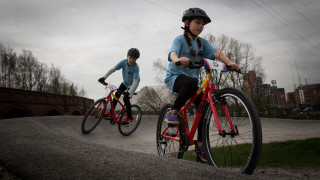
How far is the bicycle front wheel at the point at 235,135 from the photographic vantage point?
2084mm

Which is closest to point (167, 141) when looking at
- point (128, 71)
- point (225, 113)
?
point (225, 113)

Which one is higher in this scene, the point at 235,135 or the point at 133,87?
the point at 133,87

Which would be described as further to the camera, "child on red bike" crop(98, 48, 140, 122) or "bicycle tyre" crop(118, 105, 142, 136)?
"bicycle tyre" crop(118, 105, 142, 136)

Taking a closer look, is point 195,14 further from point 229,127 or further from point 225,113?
point 229,127

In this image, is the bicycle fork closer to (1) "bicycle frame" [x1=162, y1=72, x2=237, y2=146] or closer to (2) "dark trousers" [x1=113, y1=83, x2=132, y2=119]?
(1) "bicycle frame" [x1=162, y1=72, x2=237, y2=146]

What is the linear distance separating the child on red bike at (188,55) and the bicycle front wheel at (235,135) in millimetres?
418

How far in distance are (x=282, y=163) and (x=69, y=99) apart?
3954cm

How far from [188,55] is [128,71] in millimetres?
4112

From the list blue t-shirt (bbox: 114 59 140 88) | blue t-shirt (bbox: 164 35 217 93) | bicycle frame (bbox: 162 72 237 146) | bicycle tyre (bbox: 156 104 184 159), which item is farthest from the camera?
blue t-shirt (bbox: 114 59 140 88)

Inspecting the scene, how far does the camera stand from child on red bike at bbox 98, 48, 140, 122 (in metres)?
7.01

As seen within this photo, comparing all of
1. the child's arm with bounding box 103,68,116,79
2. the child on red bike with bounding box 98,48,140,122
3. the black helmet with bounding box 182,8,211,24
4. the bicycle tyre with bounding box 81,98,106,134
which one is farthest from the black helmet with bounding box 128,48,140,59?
the black helmet with bounding box 182,8,211,24

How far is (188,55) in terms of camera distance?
11.3 feet

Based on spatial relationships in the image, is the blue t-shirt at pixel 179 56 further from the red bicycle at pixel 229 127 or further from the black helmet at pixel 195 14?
the red bicycle at pixel 229 127

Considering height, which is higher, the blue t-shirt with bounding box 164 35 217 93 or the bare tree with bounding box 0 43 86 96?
the bare tree with bounding box 0 43 86 96
